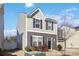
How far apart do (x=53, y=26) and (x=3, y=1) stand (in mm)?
727

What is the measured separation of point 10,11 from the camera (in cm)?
283

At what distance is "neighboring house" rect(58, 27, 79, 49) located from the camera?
9.14 ft

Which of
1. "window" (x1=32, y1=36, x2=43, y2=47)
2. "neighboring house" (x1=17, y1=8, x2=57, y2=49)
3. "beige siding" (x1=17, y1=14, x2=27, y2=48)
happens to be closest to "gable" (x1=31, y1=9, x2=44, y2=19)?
"neighboring house" (x1=17, y1=8, x2=57, y2=49)

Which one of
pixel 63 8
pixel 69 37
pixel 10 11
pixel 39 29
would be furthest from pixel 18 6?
pixel 69 37

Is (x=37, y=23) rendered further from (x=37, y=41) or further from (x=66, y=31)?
(x=66, y=31)

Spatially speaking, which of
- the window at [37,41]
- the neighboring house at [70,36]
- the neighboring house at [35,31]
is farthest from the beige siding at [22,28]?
the neighboring house at [70,36]

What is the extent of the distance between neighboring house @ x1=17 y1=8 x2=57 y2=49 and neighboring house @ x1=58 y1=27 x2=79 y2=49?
78 mm

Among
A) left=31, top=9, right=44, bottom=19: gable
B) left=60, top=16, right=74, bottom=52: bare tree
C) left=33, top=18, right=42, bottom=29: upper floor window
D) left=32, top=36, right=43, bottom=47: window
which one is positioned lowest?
left=32, top=36, right=43, bottom=47: window

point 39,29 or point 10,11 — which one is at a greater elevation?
point 10,11

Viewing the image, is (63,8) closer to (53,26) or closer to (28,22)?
(53,26)

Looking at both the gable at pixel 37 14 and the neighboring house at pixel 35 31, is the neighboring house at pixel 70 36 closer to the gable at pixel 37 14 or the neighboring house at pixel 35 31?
the neighboring house at pixel 35 31

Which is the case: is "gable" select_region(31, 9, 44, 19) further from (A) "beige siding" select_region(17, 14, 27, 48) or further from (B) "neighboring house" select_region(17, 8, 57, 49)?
(A) "beige siding" select_region(17, 14, 27, 48)

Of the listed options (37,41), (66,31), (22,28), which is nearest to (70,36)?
(66,31)

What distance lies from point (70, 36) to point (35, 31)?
458 millimetres
